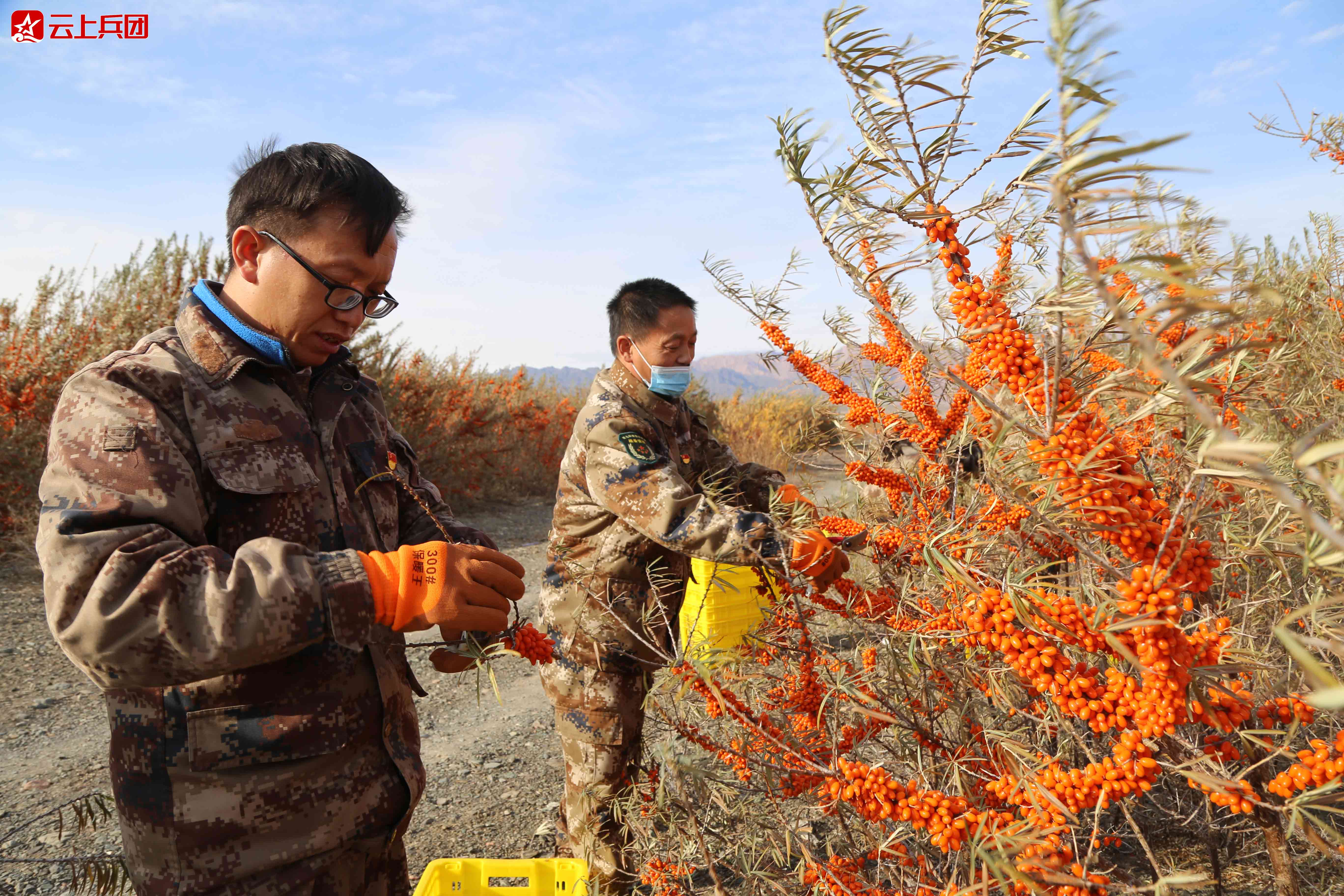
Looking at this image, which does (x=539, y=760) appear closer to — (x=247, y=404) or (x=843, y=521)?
(x=843, y=521)

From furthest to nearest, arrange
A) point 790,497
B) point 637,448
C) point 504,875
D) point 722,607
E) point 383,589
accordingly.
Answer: point 722,607
point 637,448
point 504,875
point 790,497
point 383,589

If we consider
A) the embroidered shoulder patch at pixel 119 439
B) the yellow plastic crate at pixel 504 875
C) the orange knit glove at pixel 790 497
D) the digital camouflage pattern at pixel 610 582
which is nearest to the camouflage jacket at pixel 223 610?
the embroidered shoulder patch at pixel 119 439

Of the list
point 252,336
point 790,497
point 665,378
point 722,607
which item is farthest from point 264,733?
point 722,607

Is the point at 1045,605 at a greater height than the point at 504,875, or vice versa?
the point at 1045,605

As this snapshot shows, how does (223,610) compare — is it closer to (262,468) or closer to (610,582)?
(262,468)

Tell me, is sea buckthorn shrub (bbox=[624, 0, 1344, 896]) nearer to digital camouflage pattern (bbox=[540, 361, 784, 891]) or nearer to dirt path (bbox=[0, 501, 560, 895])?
digital camouflage pattern (bbox=[540, 361, 784, 891])

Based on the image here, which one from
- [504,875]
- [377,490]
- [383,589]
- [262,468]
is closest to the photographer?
[383,589]

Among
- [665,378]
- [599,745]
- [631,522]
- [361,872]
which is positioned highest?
[665,378]

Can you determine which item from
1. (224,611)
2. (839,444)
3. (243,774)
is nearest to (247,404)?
(224,611)

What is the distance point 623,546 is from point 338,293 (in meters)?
1.23

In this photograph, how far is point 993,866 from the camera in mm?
943

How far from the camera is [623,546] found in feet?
7.64

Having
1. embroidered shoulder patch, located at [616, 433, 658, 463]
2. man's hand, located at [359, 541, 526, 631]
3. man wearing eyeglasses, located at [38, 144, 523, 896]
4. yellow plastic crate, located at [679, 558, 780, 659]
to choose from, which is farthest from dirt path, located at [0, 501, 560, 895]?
man's hand, located at [359, 541, 526, 631]

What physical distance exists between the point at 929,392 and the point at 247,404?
2054 mm
